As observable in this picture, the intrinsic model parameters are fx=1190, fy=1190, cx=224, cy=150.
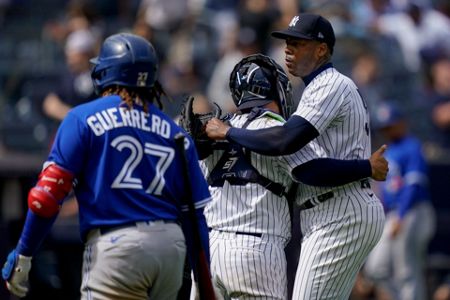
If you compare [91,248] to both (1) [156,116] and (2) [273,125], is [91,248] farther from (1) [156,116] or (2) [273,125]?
(2) [273,125]

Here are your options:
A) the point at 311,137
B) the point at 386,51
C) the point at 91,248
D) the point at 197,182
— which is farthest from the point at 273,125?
the point at 386,51

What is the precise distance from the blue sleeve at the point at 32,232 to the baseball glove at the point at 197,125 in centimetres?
137

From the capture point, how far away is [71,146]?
20.3 ft

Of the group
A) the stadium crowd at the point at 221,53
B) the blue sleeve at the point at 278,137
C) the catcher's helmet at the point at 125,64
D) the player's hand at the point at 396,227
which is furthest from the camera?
the stadium crowd at the point at 221,53

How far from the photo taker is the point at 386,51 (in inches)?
676

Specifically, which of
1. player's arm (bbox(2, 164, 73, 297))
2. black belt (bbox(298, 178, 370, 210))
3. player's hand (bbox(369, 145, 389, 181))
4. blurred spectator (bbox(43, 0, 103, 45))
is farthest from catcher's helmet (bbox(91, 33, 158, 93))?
blurred spectator (bbox(43, 0, 103, 45))

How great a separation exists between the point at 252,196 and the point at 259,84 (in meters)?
0.71

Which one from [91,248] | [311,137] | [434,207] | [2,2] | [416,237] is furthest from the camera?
[2,2]

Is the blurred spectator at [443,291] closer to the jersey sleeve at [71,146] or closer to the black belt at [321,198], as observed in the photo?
the black belt at [321,198]

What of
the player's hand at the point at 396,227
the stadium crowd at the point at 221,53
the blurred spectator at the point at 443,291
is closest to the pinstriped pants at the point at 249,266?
the stadium crowd at the point at 221,53

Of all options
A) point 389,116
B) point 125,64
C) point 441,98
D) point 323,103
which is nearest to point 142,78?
point 125,64

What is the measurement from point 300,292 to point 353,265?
1.23 feet

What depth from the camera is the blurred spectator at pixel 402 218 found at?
13.5 meters

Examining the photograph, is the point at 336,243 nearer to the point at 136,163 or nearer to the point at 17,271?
the point at 136,163
